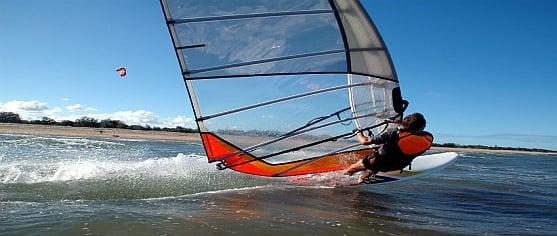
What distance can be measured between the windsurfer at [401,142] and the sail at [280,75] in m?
0.21

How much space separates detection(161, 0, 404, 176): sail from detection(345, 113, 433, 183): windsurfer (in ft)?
0.69

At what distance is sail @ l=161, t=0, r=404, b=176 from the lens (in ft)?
15.3

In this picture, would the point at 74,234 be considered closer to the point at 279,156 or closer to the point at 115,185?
the point at 115,185

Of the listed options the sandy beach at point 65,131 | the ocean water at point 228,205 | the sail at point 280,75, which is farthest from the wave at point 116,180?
the sandy beach at point 65,131

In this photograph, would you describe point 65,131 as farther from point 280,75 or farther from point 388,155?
point 388,155

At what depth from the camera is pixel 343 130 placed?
5.60 meters

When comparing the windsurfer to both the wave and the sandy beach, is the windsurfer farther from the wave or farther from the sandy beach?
the sandy beach

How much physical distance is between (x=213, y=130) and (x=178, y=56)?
1.06 meters

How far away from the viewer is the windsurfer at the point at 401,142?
16.6 ft

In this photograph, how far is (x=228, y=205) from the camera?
168 inches

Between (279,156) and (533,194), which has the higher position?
(279,156)

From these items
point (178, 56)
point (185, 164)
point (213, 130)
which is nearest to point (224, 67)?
point (178, 56)

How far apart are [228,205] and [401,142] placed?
2192 mm

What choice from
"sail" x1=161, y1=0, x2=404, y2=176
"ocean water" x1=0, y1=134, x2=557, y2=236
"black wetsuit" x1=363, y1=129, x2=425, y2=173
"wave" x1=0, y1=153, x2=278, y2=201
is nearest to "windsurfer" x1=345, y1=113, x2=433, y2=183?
"black wetsuit" x1=363, y1=129, x2=425, y2=173
